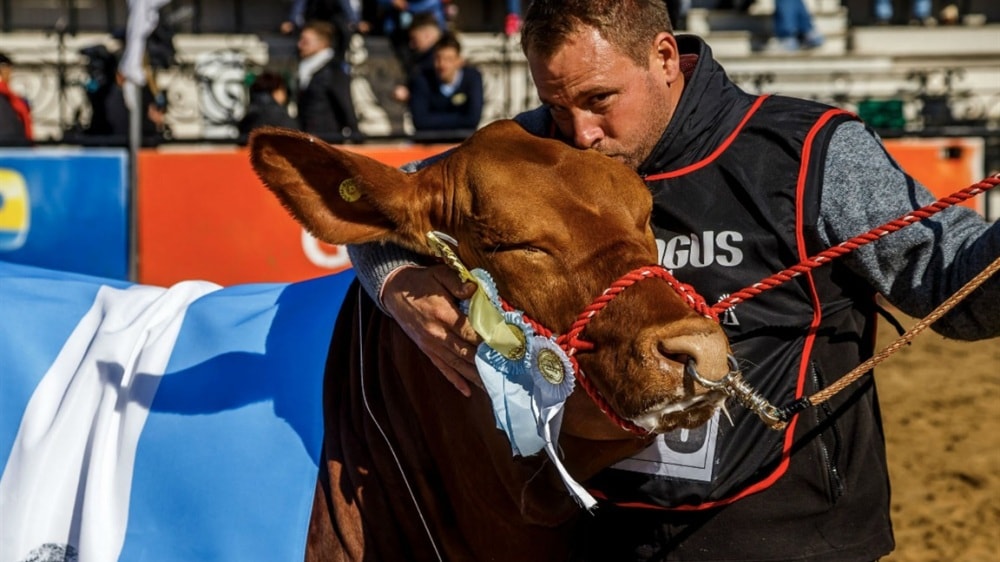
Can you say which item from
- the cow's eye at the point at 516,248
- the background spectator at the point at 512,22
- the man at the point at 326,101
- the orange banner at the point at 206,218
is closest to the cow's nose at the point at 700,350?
the cow's eye at the point at 516,248

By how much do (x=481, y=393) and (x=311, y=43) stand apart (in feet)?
28.3

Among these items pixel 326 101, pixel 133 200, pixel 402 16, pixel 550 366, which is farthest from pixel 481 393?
pixel 402 16

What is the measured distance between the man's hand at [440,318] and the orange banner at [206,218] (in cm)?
650

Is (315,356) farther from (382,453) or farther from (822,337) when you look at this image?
(822,337)

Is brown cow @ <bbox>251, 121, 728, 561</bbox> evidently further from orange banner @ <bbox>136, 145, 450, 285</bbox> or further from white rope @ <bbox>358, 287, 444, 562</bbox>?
orange banner @ <bbox>136, 145, 450, 285</bbox>

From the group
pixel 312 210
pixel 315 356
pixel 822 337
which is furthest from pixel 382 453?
pixel 822 337

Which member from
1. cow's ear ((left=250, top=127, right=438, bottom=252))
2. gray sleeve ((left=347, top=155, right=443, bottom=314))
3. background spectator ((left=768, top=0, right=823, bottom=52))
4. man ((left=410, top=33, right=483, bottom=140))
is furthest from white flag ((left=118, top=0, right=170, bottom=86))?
cow's ear ((left=250, top=127, right=438, bottom=252))

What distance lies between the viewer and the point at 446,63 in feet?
32.4

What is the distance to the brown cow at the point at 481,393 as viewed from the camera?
6.82 feet

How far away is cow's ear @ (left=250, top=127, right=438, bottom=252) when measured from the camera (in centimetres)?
236

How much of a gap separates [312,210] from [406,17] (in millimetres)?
10111

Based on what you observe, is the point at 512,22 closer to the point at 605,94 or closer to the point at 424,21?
the point at 424,21

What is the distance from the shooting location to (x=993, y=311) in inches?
95.7

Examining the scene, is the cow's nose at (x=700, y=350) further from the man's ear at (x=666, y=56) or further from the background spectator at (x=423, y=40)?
the background spectator at (x=423, y=40)
